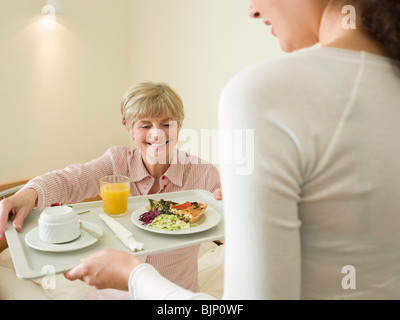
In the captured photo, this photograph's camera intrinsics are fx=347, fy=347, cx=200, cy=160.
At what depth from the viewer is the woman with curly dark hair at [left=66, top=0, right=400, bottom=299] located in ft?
1.45

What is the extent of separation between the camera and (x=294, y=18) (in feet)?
2.01

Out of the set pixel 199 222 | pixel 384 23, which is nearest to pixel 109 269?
pixel 199 222

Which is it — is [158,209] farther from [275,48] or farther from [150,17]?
[150,17]

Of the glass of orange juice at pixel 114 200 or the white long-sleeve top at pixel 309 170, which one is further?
the glass of orange juice at pixel 114 200

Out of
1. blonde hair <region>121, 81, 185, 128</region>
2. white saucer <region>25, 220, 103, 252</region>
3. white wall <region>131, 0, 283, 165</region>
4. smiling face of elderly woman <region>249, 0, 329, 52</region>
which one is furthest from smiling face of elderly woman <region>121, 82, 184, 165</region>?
smiling face of elderly woman <region>249, 0, 329, 52</region>

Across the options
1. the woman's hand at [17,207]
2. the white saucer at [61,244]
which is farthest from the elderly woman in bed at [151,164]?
the white saucer at [61,244]

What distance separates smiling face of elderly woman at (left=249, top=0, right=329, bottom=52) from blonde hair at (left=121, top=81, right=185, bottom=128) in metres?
1.12

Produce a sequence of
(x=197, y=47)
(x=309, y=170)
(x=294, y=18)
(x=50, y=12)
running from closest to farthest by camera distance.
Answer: (x=309, y=170)
(x=294, y=18)
(x=50, y=12)
(x=197, y=47)

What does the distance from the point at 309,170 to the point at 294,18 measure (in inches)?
12.1

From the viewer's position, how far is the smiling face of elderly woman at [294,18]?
591 mm

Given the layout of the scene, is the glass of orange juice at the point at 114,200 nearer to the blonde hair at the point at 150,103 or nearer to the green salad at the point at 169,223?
the green salad at the point at 169,223

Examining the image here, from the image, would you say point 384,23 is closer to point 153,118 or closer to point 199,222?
point 199,222

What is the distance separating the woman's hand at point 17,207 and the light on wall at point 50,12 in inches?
82.5

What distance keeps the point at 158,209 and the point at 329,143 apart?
91cm
